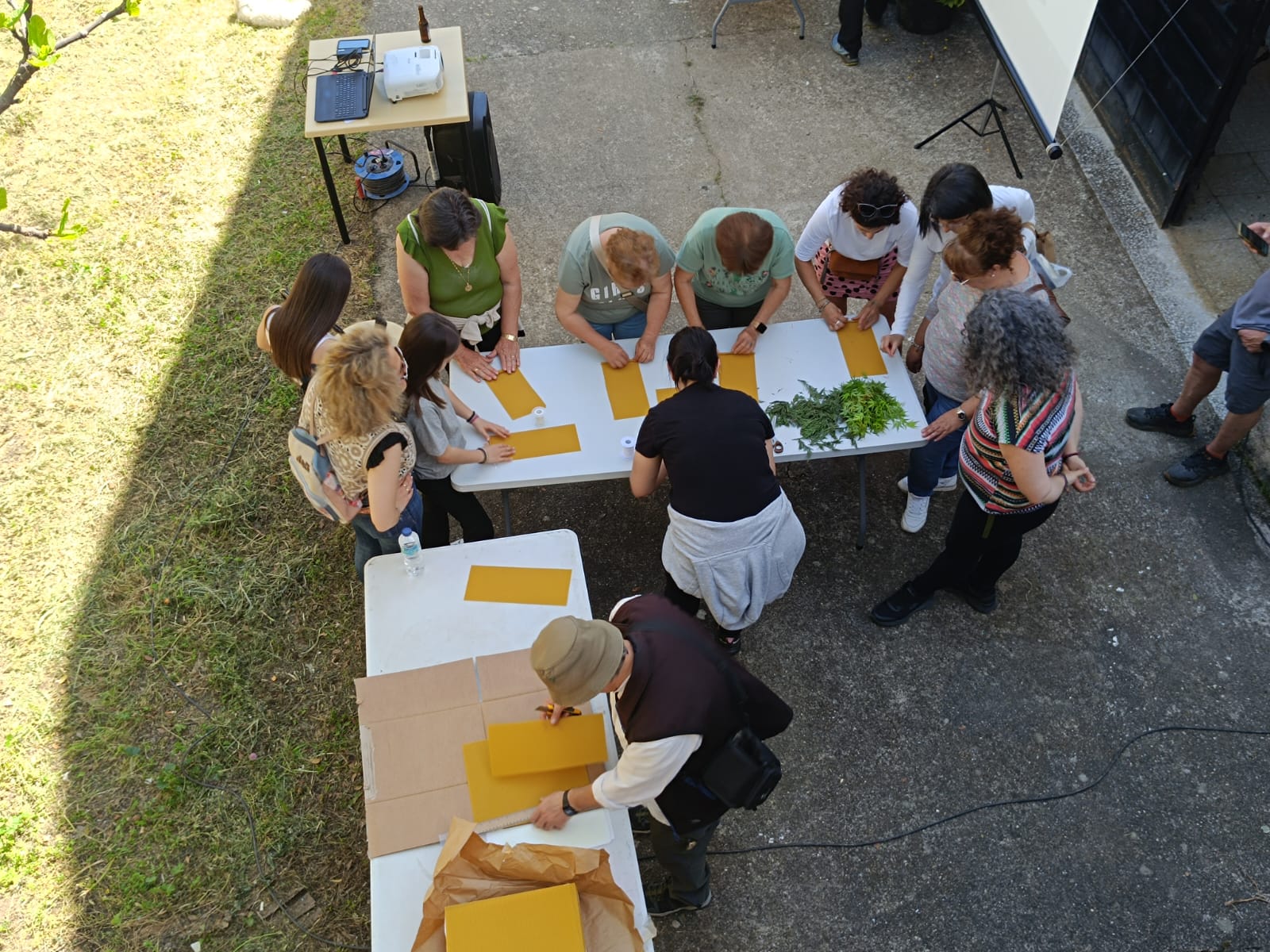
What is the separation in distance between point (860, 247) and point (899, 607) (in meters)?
1.52

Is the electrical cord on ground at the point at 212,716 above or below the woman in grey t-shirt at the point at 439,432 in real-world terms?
below

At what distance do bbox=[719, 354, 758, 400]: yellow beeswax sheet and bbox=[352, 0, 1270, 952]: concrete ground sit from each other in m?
0.76

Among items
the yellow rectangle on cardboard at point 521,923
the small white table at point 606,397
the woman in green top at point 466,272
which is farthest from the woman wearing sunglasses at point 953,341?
the yellow rectangle on cardboard at point 521,923

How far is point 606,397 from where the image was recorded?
3668 millimetres

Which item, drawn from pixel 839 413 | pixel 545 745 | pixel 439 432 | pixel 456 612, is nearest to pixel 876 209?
pixel 839 413

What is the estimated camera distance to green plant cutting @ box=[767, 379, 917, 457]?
11.5 feet

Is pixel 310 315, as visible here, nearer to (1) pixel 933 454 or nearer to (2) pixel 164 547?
(2) pixel 164 547

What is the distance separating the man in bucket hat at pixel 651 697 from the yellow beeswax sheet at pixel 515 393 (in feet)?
4.56

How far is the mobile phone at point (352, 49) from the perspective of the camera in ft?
16.9

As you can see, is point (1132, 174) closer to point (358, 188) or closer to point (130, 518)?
point (358, 188)

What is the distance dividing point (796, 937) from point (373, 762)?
1541 millimetres

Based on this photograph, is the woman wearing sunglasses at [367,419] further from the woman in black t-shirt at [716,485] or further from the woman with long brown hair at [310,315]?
the woman in black t-shirt at [716,485]

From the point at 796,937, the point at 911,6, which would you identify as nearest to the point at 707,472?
the point at 796,937

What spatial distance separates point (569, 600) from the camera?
9.72 ft
